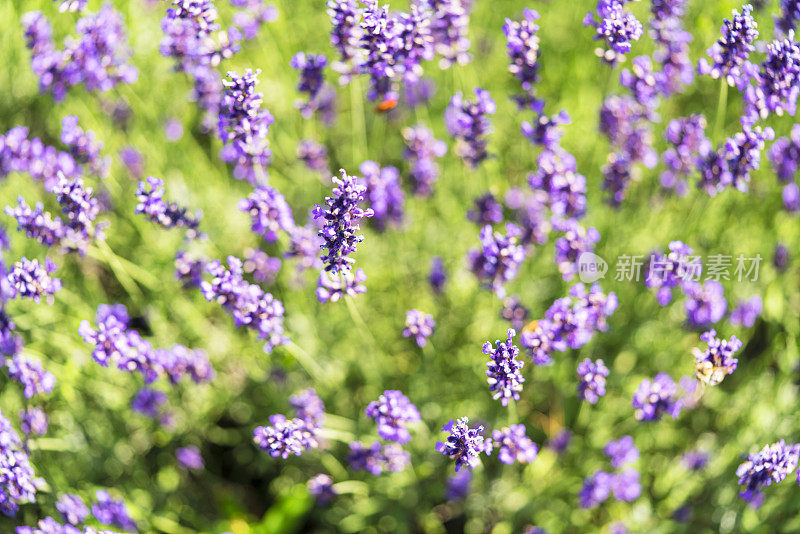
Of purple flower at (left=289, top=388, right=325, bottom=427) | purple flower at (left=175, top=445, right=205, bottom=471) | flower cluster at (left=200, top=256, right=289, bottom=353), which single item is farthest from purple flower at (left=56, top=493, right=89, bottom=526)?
flower cluster at (left=200, top=256, right=289, bottom=353)

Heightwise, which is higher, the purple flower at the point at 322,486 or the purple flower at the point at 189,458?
the purple flower at the point at 322,486

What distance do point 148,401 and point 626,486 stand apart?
2567 mm

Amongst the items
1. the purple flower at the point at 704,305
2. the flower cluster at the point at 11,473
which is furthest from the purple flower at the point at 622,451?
the flower cluster at the point at 11,473

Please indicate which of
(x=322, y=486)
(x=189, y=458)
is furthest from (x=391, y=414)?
(x=189, y=458)

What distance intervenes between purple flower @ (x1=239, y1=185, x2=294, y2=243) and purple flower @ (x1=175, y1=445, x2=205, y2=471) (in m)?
1.59

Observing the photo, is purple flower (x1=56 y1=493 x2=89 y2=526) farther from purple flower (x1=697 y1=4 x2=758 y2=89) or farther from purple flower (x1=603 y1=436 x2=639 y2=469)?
purple flower (x1=697 y1=4 x2=758 y2=89)

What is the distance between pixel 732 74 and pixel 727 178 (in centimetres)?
A: 46

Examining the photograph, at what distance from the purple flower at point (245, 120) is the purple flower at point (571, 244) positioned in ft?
4.66

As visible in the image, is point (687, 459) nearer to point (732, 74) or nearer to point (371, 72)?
point (732, 74)

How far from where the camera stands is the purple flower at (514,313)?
3.22m

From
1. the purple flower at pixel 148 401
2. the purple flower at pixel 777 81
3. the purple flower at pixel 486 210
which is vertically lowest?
the purple flower at pixel 148 401

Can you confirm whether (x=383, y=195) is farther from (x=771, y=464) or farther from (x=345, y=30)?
(x=771, y=464)

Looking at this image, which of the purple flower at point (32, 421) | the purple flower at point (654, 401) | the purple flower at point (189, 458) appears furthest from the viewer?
the purple flower at point (189, 458)

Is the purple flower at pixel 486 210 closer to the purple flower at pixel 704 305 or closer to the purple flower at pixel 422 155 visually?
the purple flower at pixel 422 155
